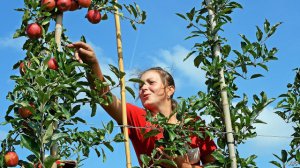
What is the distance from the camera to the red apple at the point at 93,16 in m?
2.72

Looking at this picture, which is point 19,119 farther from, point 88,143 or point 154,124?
point 154,124

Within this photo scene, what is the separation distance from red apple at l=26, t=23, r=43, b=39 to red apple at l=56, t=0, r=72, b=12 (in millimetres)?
146

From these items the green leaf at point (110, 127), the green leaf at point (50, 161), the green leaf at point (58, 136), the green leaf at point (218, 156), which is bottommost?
the green leaf at point (218, 156)

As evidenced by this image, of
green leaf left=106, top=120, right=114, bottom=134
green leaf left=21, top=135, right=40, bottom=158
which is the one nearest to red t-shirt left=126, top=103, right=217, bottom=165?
green leaf left=106, top=120, right=114, bottom=134

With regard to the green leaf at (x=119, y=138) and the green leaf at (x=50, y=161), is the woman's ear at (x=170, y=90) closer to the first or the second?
the green leaf at (x=119, y=138)

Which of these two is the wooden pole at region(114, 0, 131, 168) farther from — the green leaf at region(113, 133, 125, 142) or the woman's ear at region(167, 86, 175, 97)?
the woman's ear at region(167, 86, 175, 97)

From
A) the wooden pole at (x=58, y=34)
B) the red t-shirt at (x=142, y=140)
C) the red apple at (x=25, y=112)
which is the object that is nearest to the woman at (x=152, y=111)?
the red t-shirt at (x=142, y=140)

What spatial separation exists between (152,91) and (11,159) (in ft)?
3.70

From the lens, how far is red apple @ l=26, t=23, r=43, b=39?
2.52m

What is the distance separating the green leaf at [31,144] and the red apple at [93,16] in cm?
91

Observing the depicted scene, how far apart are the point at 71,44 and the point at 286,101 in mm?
1692

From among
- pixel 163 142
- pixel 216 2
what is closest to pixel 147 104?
pixel 163 142

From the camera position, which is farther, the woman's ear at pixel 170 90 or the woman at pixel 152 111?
the woman's ear at pixel 170 90

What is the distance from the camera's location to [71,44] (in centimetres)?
252
